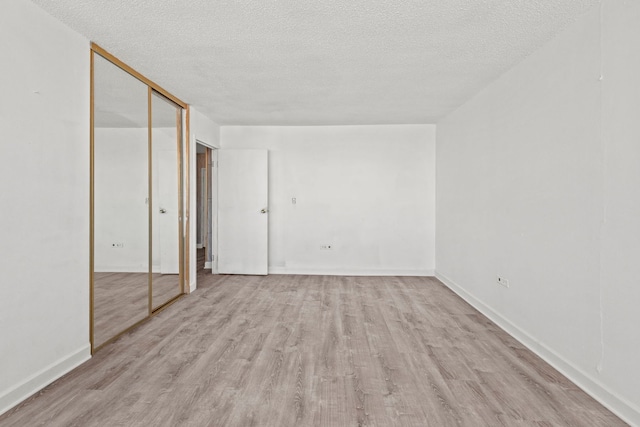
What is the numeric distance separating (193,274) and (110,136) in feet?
7.66

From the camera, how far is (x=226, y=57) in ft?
9.96

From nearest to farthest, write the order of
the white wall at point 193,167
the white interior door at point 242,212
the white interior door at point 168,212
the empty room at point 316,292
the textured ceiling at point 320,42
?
1. the empty room at point 316,292
2. the textured ceiling at point 320,42
3. the white interior door at point 168,212
4. the white wall at point 193,167
5. the white interior door at point 242,212

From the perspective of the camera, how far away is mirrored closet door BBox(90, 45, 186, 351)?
2.88 m

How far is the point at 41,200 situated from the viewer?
2.29 meters

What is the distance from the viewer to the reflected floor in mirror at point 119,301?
2.89 meters

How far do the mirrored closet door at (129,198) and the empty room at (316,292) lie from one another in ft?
0.07

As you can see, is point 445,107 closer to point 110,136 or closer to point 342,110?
point 342,110

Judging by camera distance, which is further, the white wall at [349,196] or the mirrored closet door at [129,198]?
the white wall at [349,196]

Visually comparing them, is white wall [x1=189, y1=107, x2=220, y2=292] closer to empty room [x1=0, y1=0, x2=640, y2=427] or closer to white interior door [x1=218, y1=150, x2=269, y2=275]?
empty room [x1=0, y1=0, x2=640, y2=427]

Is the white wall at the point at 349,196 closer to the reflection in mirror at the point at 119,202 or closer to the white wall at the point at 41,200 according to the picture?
the reflection in mirror at the point at 119,202

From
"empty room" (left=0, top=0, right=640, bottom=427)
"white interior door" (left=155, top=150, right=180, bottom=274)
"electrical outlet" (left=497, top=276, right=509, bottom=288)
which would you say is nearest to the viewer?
"empty room" (left=0, top=0, right=640, bottom=427)

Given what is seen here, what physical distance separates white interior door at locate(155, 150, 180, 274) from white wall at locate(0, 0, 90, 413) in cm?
117

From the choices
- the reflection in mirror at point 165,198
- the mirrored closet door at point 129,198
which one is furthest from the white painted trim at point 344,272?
the mirrored closet door at point 129,198

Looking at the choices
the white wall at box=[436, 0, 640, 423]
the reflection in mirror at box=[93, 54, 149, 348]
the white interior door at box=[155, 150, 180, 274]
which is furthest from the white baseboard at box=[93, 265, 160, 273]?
the white wall at box=[436, 0, 640, 423]
